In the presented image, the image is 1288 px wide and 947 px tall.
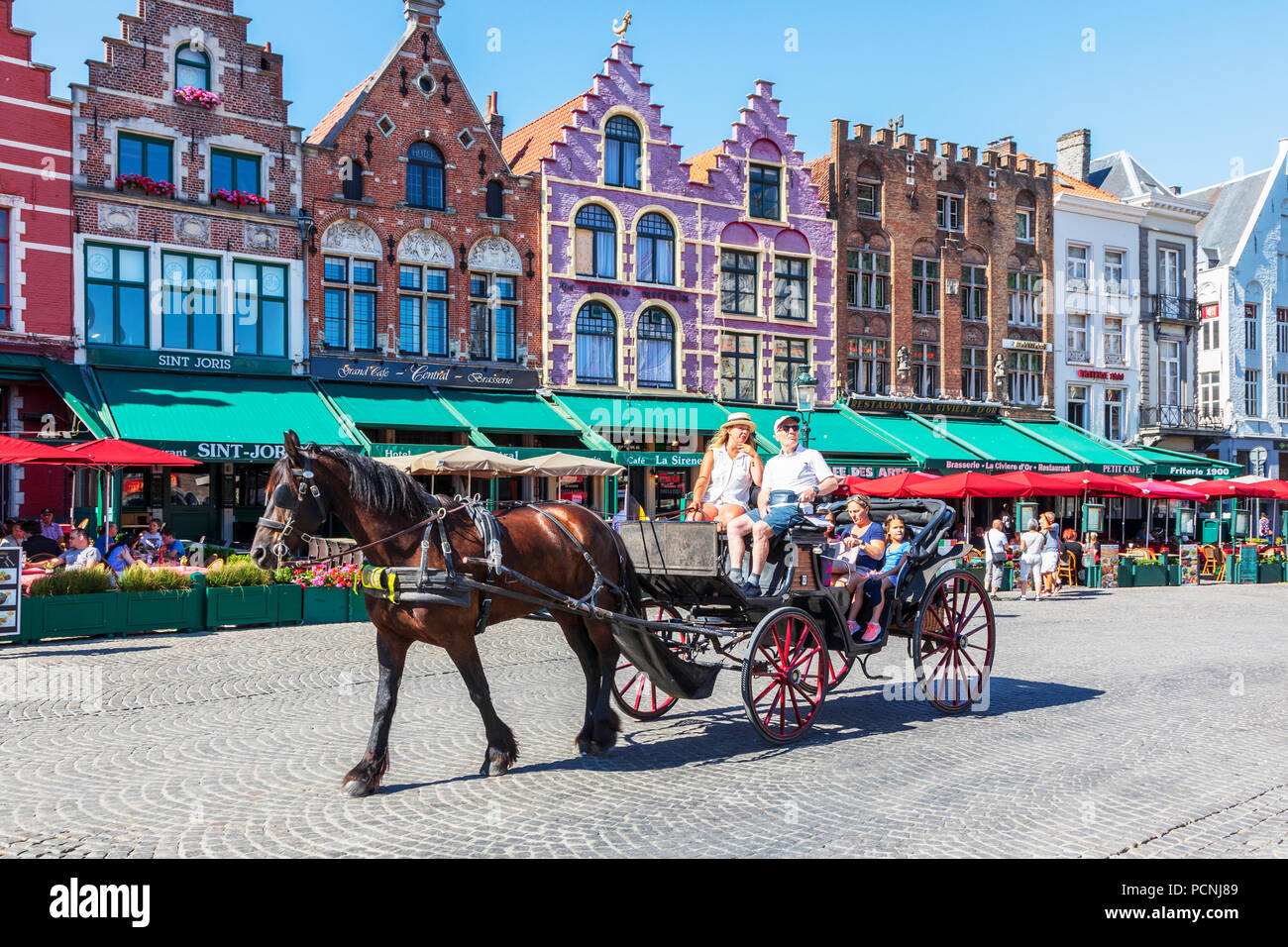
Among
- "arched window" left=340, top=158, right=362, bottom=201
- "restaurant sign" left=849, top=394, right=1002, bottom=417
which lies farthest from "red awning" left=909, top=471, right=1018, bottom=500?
"arched window" left=340, top=158, right=362, bottom=201

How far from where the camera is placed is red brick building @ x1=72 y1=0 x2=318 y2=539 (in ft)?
65.2

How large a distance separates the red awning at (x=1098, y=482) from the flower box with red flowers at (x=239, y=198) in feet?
59.9

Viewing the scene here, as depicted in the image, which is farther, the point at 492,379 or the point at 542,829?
the point at 492,379

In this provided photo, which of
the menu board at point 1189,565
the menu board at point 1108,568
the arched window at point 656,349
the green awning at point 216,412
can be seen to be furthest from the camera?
the arched window at point 656,349

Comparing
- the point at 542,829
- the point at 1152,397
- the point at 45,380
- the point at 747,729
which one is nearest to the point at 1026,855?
the point at 542,829

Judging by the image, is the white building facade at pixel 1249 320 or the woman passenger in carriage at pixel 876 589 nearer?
the woman passenger in carriage at pixel 876 589

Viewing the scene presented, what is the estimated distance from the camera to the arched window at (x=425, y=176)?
77.9 feet

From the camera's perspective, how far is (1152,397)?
35.6 metres

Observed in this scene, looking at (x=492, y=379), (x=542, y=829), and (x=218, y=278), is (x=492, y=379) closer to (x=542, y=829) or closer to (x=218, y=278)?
(x=218, y=278)

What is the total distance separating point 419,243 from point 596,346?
16.8 feet

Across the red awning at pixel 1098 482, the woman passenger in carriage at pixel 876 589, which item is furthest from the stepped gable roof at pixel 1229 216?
the woman passenger in carriage at pixel 876 589

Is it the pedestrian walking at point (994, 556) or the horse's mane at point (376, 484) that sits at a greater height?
the horse's mane at point (376, 484)

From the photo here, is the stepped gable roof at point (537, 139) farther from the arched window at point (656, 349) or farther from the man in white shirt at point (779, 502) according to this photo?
the man in white shirt at point (779, 502)

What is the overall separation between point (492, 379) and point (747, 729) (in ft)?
58.0
